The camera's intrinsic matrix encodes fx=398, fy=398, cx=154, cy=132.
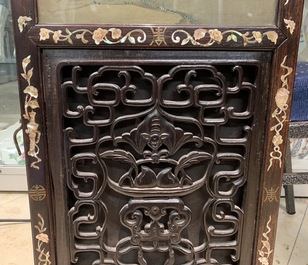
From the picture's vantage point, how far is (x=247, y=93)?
29.4 inches

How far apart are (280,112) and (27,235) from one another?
0.87 meters

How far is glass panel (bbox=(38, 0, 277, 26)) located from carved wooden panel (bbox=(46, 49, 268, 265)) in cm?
7

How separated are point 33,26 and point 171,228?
0.46 meters

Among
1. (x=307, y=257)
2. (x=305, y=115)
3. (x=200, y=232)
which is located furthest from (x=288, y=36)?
(x=307, y=257)

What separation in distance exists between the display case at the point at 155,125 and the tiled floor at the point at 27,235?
34cm

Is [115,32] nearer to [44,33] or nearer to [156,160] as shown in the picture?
[44,33]

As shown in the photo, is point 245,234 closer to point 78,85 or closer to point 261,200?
point 261,200

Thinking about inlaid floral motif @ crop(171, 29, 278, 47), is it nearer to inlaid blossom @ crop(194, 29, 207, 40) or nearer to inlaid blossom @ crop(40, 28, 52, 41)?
inlaid blossom @ crop(194, 29, 207, 40)

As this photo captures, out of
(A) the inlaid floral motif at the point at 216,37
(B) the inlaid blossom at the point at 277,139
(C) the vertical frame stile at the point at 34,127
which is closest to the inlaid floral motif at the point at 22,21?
(C) the vertical frame stile at the point at 34,127

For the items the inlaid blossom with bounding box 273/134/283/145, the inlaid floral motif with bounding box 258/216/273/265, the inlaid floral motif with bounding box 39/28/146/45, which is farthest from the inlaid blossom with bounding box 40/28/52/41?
the inlaid floral motif with bounding box 258/216/273/265

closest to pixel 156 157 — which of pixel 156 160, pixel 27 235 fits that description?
pixel 156 160

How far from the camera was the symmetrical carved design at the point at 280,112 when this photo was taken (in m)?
0.71

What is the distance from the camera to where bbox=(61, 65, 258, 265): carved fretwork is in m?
0.72

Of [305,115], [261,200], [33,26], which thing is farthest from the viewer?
[305,115]
